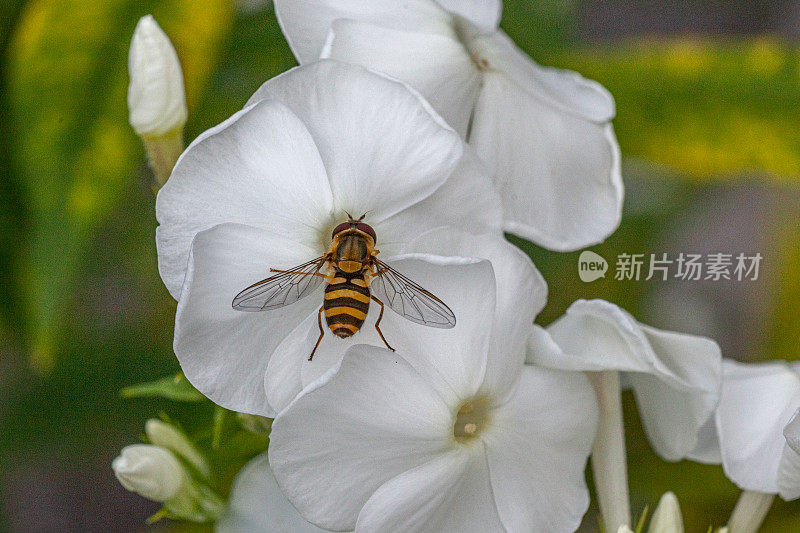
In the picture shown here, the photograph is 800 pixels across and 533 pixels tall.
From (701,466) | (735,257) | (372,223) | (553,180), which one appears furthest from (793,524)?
(372,223)

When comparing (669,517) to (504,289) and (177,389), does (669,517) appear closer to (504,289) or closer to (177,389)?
(504,289)

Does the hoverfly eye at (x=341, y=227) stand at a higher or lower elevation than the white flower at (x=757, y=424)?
higher

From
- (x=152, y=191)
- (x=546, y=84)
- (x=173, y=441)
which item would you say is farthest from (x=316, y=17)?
(x=152, y=191)

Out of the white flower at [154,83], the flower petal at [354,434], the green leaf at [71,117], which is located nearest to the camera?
the flower petal at [354,434]

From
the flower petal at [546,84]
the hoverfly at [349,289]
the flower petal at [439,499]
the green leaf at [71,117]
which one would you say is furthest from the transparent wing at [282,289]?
the green leaf at [71,117]

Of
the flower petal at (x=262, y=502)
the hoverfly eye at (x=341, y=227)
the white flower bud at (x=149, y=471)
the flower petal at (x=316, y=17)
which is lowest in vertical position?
the flower petal at (x=262, y=502)

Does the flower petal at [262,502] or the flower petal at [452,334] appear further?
the flower petal at [262,502]

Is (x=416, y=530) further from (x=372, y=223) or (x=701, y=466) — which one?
(x=701, y=466)

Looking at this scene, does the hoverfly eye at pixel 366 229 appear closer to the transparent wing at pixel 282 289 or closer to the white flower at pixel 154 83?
the transparent wing at pixel 282 289
